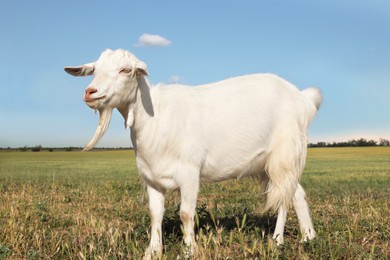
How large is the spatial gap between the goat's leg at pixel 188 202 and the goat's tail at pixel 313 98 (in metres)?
2.24

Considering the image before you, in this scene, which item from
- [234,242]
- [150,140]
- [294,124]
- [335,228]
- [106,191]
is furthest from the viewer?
[106,191]

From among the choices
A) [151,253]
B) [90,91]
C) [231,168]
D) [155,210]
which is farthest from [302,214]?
[90,91]

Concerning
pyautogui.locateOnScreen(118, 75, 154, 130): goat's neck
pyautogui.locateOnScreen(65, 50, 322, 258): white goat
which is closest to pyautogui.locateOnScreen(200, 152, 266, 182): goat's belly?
pyautogui.locateOnScreen(65, 50, 322, 258): white goat

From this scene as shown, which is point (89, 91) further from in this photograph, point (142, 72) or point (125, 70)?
point (142, 72)

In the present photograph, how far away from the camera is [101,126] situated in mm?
5113

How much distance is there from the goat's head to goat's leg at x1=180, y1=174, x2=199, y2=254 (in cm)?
110

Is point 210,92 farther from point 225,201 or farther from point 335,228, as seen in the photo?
point 225,201

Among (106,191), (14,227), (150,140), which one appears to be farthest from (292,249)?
(106,191)

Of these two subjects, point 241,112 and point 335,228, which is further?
point 335,228

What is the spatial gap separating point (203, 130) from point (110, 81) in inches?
52.1

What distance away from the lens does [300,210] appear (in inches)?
251

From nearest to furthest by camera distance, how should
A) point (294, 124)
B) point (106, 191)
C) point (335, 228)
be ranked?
1. point (294, 124)
2. point (335, 228)
3. point (106, 191)

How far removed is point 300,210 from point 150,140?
A: 2.43 metres

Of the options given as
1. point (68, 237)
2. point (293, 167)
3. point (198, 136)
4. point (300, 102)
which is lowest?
point (68, 237)
